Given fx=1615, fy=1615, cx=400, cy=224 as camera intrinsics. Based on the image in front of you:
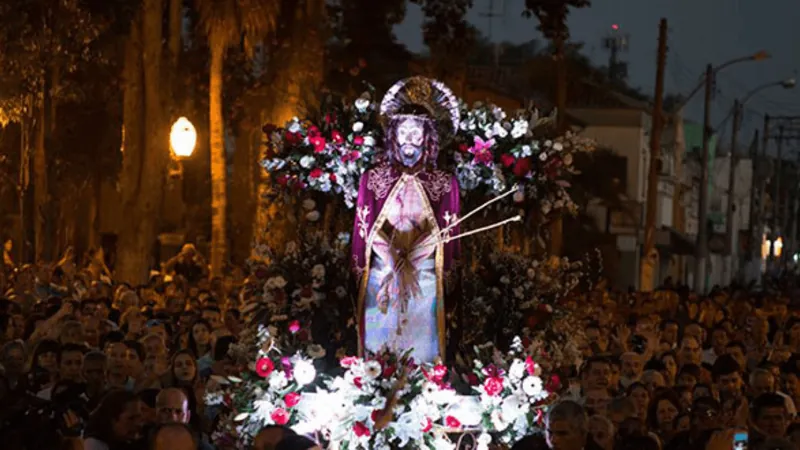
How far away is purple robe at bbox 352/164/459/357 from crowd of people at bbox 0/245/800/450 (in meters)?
1.27

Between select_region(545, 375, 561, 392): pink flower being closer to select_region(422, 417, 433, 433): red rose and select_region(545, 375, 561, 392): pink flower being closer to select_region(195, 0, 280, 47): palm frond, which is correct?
select_region(422, 417, 433, 433): red rose

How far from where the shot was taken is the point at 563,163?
Answer: 14.1m

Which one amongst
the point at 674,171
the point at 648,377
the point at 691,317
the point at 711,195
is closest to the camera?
the point at 648,377

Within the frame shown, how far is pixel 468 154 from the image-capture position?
1409cm

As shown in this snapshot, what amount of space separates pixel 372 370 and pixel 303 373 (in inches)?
27.1

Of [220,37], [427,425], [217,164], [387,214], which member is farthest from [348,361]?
[220,37]

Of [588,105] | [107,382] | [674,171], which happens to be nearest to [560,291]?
[107,382]

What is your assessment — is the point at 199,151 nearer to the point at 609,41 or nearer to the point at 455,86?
the point at 455,86

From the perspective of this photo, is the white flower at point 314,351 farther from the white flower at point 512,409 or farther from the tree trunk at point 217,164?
the tree trunk at point 217,164

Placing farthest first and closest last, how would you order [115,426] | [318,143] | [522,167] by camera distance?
[318,143] → [522,167] → [115,426]

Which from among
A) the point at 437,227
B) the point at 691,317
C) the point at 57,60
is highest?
the point at 57,60

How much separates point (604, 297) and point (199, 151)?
26.0 meters

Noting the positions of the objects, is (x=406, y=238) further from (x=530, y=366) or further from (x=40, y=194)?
(x=40, y=194)

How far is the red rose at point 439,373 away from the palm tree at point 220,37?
18.2m
